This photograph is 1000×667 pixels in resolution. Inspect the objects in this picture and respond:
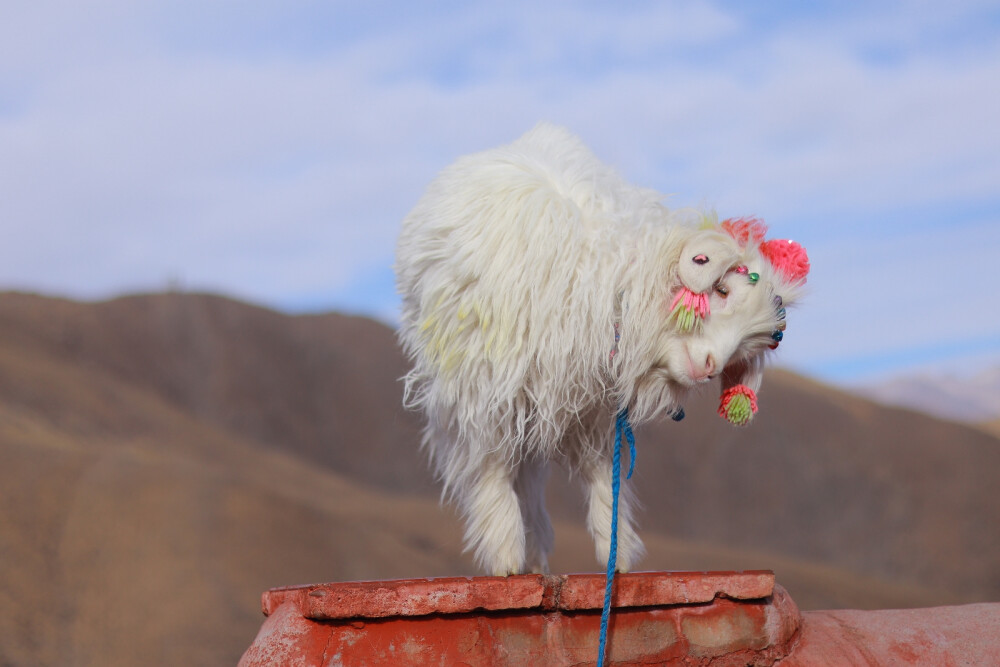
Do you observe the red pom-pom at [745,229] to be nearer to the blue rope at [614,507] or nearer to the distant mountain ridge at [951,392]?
the blue rope at [614,507]

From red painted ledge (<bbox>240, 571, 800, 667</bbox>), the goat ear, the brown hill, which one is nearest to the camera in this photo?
the goat ear

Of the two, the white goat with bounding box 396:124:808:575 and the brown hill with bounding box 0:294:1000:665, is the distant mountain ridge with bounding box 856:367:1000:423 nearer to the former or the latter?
the brown hill with bounding box 0:294:1000:665

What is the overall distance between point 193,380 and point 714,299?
79.9ft

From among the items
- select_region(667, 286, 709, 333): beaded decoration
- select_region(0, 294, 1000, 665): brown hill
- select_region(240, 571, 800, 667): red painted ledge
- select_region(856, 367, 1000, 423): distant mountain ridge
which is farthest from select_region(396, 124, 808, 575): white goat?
select_region(856, 367, 1000, 423): distant mountain ridge

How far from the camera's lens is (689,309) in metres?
3.28

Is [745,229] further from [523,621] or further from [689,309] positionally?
[523,621]

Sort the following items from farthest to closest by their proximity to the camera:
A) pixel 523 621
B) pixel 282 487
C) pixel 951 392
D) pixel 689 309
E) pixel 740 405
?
pixel 951 392, pixel 282 487, pixel 523 621, pixel 740 405, pixel 689 309

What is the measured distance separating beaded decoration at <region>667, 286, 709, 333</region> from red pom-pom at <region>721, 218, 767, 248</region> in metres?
0.29

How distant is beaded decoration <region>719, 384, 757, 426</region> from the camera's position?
3.43 metres

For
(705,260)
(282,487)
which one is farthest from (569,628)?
(282,487)

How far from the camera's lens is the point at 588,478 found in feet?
12.6

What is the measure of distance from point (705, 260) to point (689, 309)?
0.56 ft

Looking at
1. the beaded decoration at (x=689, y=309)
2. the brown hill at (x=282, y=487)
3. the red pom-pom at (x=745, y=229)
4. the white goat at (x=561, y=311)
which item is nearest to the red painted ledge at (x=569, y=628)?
the white goat at (x=561, y=311)

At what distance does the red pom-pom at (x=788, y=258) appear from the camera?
3.45 meters
